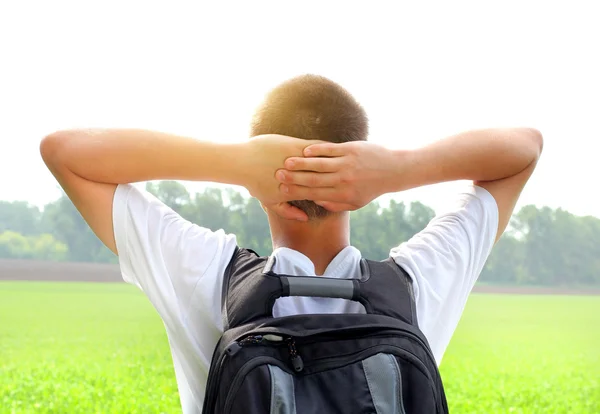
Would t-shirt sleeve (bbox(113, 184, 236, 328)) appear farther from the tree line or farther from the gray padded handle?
the tree line

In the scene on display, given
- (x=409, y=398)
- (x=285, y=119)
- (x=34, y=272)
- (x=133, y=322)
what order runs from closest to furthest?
1. (x=409, y=398)
2. (x=285, y=119)
3. (x=133, y=322)
4. (x=34, y=272)

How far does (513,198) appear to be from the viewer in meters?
0.97

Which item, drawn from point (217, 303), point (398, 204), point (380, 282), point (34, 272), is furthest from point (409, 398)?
point (34, 272)

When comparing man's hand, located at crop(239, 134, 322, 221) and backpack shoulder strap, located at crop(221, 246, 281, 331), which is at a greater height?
man's hand, located at crop(239, 134, 322, 221)

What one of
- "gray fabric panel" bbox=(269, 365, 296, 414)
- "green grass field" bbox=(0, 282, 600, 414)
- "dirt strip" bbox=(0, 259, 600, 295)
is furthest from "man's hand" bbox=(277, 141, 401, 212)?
"dirt strip" bbox=(0, 259, 600, 295)

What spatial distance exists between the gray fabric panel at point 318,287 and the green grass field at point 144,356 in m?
2.33

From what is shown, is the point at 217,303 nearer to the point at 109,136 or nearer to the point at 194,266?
the point at 194,266

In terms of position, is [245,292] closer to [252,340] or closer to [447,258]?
[252,340]

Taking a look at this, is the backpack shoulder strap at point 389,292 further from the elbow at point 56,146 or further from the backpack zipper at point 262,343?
the elbow at point 56,146

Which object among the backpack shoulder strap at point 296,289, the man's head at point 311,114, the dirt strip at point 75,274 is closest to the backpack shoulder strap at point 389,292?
the backpack shoulder strap at point 296,289

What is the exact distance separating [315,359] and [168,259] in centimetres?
22

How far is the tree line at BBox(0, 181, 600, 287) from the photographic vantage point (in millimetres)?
4516

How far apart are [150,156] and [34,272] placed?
6.25 meters

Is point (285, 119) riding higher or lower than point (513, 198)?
higher
